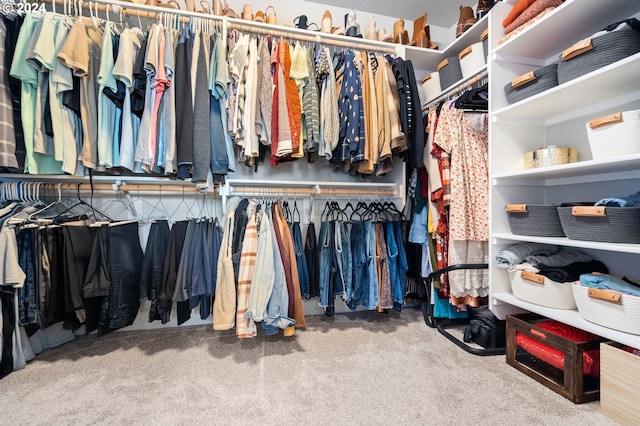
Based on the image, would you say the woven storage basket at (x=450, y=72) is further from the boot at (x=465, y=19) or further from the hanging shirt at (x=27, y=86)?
the hanging shirt at (x=27, y=86)

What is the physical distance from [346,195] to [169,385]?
156 centimetres

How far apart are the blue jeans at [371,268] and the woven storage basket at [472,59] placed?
1161 millimetres

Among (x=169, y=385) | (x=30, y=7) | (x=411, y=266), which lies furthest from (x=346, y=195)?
(x=30, y=7)

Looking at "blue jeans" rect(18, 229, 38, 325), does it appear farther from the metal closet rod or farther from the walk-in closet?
the metal closet rod

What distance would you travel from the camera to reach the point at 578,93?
4.34ft

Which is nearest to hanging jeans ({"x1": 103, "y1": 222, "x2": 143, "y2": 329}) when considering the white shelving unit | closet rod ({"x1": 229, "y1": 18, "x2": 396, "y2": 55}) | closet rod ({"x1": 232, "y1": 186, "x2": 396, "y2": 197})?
closet rod ({"x1": 232, "y1": 186, "x2": 396, "y2": 197})

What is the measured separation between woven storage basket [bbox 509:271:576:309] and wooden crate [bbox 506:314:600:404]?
12 centimetres

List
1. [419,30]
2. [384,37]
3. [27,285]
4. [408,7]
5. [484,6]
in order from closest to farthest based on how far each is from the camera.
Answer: [27,285] < [484,6] < [384,37] < [419,30] < [408,7]

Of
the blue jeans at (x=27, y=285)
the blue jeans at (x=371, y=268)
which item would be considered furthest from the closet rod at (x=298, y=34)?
the blue jeans at (x=27, y=285)

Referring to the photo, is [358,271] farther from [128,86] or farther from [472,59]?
[128,86]

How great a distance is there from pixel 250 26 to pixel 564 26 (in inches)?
67.0

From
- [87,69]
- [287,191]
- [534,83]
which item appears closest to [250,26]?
[87,69]

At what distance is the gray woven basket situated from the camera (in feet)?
3.62

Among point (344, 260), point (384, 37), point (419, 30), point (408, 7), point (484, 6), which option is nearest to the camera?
point (484, 6)
